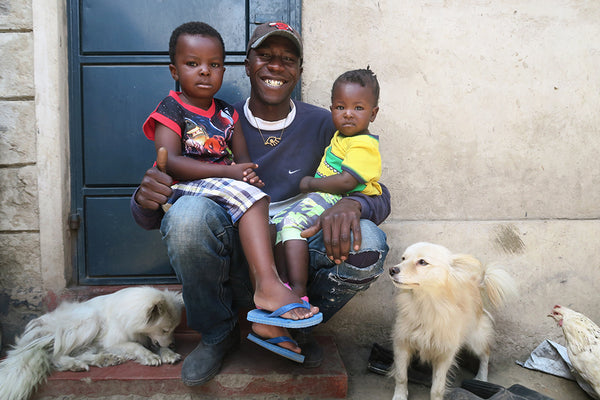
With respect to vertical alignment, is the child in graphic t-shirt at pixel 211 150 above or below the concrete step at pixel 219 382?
above

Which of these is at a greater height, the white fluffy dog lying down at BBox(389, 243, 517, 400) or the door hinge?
the door hinge

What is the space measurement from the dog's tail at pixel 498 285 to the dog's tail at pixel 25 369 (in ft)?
7.77

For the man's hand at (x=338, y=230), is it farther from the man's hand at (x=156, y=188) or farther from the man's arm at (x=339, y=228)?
the man's hand at (x=156, y=188)

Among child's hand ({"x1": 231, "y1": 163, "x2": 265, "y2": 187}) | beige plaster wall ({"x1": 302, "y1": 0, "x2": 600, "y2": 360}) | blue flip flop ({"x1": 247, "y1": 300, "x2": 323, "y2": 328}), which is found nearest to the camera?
blue flip flop ({"x1": 247, "y1": 300, "x2": 323, "y2": 328})

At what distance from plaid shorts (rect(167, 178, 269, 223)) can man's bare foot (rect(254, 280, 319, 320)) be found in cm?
36

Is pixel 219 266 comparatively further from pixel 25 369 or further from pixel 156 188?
pixel 25 369

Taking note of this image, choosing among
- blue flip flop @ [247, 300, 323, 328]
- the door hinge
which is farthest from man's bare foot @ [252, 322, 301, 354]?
the door hinge

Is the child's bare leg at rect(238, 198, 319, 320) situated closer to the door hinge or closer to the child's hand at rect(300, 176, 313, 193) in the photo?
the child's hand at rect(300, 176, 313, 193)

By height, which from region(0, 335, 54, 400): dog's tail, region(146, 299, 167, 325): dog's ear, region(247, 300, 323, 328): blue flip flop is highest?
region(247, 300, 323, 328): blue flip flop

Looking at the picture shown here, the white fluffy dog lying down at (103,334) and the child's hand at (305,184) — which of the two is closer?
the white fluffy dog lying down at (103,334)

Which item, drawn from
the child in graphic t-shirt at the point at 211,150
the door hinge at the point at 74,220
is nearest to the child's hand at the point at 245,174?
the child in graphic t-shirt at the point at 211,150

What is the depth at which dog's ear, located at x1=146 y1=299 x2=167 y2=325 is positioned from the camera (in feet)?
7.26

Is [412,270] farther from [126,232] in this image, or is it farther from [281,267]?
[126,232]

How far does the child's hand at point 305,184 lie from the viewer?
2207mm
